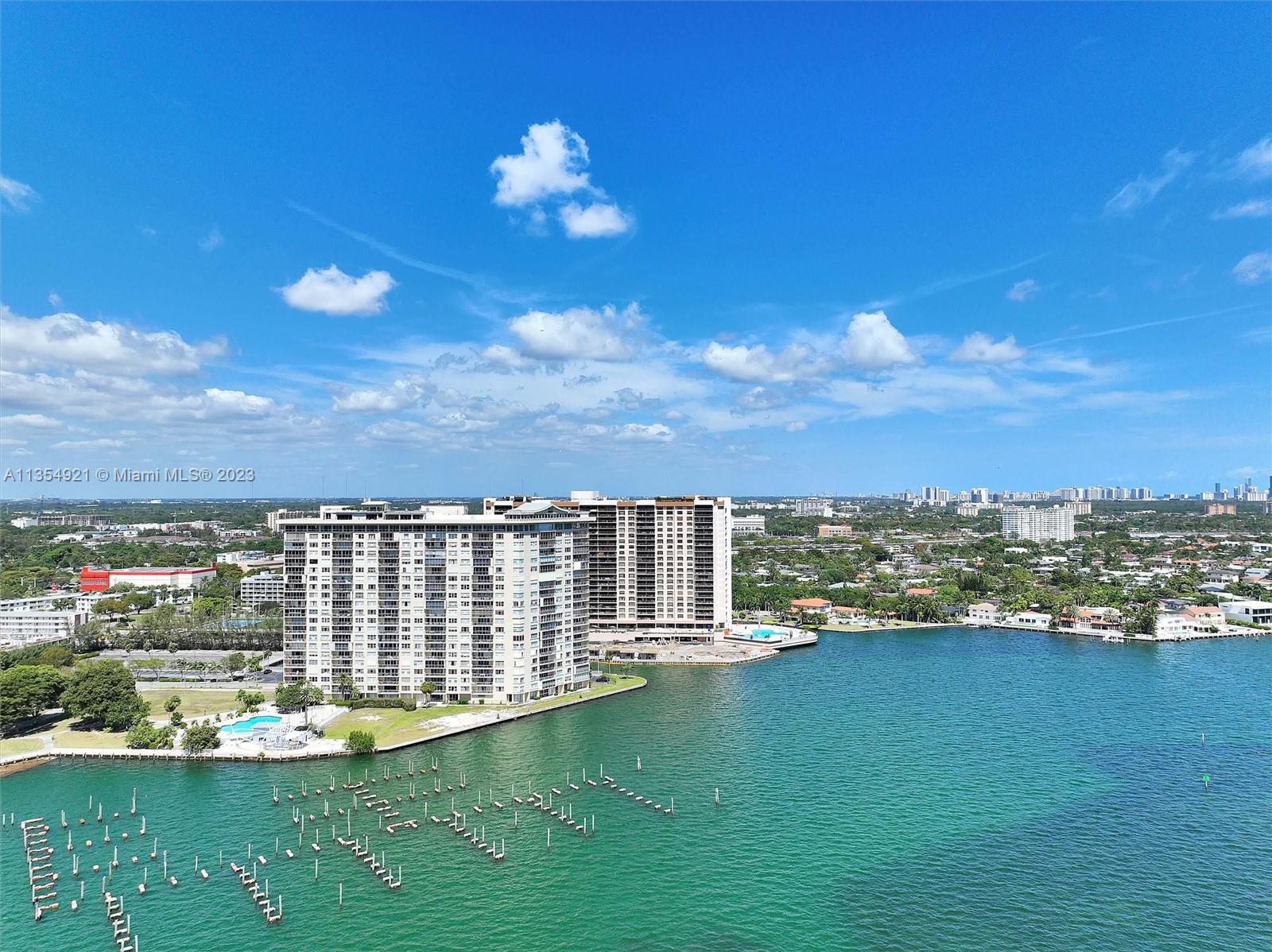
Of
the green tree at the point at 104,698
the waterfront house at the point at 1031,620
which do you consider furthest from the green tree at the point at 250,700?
the waterfront house at the point at 1031,620

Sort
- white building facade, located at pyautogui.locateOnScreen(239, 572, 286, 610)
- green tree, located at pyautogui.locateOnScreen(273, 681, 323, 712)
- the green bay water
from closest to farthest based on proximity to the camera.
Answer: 1. the green bay water
2. green tree, located at pyautogui.locateOnScreen(273, 681, 323, 712)
3. white building facade, located at pyautogui.locateOnScreen(239, 572, 286, 610)

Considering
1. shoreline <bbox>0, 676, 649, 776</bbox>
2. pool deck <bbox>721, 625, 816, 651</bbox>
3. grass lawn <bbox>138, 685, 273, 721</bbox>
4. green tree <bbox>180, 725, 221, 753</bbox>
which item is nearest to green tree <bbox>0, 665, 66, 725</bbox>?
shoreline <bbox>0, 676, 649, 776</bbox>

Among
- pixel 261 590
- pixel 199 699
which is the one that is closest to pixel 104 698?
pixel 199 699

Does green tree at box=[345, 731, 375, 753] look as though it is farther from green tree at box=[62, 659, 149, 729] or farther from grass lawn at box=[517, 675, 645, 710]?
green tree at box=[62, 659, 149, 729]

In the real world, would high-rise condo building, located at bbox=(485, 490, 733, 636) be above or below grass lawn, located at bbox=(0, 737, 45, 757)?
above

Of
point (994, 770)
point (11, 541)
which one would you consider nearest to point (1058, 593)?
point (994, 770)

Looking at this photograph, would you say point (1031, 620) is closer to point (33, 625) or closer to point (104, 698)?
point (104, 698)

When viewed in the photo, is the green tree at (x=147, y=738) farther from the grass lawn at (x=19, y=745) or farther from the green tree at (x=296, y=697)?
the green tree at (x=296, y=697)

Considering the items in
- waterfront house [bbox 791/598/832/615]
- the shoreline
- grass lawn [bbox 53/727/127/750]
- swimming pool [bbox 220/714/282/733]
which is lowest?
the shoreline
